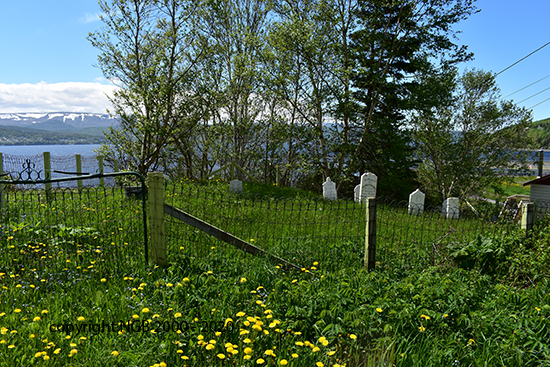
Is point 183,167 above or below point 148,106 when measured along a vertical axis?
below

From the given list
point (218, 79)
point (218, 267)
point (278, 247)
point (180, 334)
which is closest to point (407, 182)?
point (218, 79)

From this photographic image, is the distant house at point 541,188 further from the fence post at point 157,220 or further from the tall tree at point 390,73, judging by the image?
the fence post at point 157,220

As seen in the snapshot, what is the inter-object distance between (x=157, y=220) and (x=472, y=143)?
790 inches

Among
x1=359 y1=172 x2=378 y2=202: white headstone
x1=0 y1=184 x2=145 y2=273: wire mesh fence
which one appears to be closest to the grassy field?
x1=0 y1=184 x2=145 y2=273: wire mesh fence

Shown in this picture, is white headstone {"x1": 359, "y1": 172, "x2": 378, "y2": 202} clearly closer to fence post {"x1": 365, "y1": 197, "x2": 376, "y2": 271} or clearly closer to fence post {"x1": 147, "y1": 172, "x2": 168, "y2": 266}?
fence post {"x1": 365, "y1": 197, "x2": 376, "y2": 271}

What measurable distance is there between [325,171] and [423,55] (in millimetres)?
7703

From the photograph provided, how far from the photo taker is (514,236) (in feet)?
18.4

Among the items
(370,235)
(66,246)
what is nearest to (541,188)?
(370,235)

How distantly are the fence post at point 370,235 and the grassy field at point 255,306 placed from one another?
0.22m

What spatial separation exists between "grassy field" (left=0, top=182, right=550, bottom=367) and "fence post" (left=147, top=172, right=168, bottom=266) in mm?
223

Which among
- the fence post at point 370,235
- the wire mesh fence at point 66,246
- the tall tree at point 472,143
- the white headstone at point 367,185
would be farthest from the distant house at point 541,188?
the wire mesh fence at point 66,246

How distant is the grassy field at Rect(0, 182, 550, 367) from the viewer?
9.32 ft

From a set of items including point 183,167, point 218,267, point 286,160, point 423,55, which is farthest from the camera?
point 286,160

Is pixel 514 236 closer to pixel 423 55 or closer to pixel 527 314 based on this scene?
pixel 527 314
